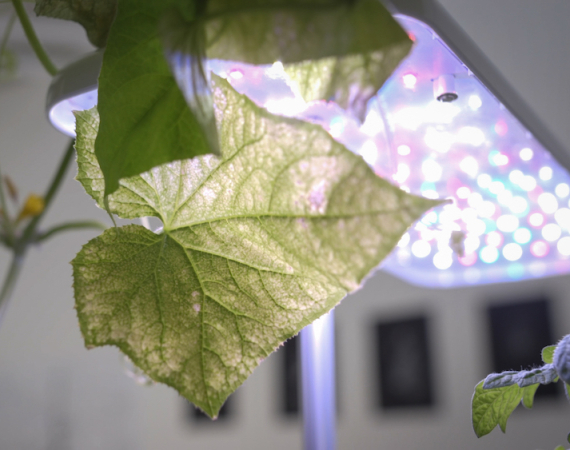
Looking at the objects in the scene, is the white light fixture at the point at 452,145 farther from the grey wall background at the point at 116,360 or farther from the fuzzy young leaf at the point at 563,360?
the grey wall background at the point at 116,360

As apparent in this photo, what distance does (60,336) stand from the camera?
113 inches

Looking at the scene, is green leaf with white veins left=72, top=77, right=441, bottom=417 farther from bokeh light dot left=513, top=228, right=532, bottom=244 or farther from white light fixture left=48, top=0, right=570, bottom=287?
bokeh light dot left=513, top=228, right=532, bottom=244

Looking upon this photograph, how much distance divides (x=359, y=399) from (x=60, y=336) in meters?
1.81

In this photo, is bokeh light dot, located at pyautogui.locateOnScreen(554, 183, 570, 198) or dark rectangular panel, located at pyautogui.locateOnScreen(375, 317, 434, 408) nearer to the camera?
bokeh light dot, located at pyautogui.locateOnScreen(554, 183, 570, 198)

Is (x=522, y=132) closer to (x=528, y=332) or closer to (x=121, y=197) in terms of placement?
(x=121, y=197)

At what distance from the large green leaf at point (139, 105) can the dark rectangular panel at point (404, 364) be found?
8.82 ft

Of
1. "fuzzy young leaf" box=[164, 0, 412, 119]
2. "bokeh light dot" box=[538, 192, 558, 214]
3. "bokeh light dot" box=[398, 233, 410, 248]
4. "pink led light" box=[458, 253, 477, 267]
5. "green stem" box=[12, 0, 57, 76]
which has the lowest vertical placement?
"fuzzy young leaf" box=[164, 0, 412, 119]

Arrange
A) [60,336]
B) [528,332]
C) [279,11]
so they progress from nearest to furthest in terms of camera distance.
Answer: [279,11] < [528,332] < [60,336]

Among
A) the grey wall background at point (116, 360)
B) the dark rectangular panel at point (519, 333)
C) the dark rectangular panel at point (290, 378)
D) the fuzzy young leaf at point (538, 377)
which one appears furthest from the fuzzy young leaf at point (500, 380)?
the dark rectangular panel at point (290, 378)

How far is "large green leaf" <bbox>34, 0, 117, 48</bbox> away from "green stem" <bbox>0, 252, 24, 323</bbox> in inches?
11.4

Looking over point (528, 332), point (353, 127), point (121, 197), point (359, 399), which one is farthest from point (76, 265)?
point (359, 399)

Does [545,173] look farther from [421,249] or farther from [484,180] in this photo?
[421,249]

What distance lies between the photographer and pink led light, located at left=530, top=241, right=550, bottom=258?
49 cm

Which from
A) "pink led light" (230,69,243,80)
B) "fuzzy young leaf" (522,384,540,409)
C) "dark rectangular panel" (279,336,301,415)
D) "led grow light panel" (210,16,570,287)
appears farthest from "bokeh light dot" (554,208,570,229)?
"dark rectangular panel" (279,336,301,415)
